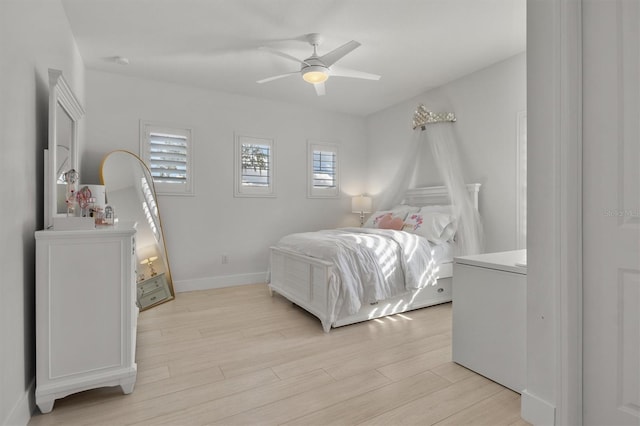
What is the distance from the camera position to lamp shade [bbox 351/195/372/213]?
17.4 feet

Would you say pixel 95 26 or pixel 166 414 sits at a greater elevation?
pixel 95 26

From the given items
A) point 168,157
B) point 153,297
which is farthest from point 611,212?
point 168,157

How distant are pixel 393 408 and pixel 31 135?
244 cm

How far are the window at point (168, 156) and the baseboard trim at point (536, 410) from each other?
398 cm

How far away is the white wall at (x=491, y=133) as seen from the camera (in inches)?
136

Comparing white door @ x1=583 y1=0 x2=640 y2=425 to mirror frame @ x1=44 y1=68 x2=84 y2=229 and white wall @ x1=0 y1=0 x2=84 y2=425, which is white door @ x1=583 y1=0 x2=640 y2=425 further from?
mirror frame @ x1=44 y1=68 x2=84 y2=229

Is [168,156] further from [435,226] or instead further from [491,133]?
[491,133]

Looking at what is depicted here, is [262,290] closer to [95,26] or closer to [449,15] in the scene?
[95,26]

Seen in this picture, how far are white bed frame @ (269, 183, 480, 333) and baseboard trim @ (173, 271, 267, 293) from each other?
80 centimetres

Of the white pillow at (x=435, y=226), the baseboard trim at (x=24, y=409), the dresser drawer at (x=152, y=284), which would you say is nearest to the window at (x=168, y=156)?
the dresser drawer at (x=152, y=284)

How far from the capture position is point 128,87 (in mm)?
3900

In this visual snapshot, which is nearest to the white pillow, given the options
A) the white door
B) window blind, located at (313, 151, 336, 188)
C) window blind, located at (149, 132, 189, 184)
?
window blind, located at (313, 151, 336, 188)

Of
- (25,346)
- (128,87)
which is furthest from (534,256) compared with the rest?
(128,87)

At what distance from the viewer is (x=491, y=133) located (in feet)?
12.1
